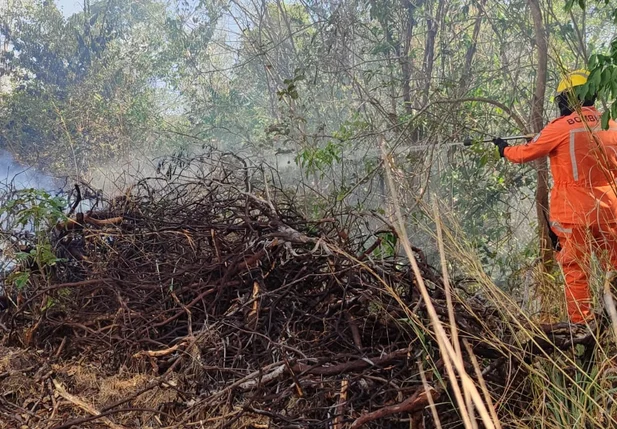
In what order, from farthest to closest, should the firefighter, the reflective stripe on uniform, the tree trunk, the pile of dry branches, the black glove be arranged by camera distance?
the tree trunk < the black glove < the reflective stripe on uniform < the firefighter < the pile of dry branches

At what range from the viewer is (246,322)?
254 centimetres

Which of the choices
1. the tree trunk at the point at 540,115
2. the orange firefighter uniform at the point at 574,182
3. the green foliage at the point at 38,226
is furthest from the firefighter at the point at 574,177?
the green foliage at the point at 38,226

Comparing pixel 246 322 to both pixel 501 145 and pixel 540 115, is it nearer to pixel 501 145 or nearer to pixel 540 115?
pixel 501 145

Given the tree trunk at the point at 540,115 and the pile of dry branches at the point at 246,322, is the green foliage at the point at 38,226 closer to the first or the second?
the pile of dry branches at the point at 246,322

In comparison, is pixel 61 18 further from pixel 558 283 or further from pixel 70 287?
pixel 558 283

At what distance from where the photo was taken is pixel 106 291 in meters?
3.17

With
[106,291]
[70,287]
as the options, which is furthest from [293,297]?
[70,287]

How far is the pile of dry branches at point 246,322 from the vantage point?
6.50 feet

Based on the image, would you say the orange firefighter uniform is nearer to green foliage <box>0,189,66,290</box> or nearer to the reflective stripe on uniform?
the reflective stripe on uniform

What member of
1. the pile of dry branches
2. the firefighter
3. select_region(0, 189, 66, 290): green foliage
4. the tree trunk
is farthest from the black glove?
select_region(0, 189, 66, 290): green foliage

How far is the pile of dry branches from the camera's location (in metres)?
1.98

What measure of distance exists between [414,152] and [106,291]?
2.76 metres

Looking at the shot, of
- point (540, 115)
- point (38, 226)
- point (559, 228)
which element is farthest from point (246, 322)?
point (540, 115)

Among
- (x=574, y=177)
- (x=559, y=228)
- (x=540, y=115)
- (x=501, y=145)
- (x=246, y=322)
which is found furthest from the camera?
(x=540, y=115)
